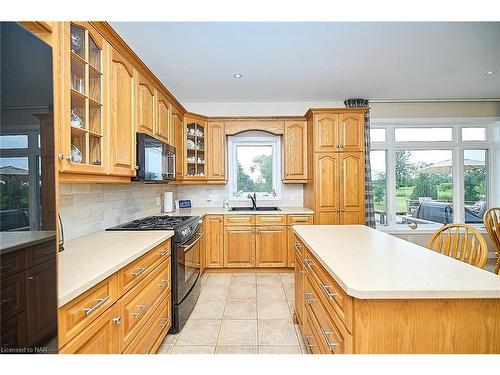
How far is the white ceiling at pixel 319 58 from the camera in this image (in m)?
2.39

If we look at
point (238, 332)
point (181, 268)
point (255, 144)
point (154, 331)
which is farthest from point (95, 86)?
point (255, 144)

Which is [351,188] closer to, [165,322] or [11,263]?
[165,322]

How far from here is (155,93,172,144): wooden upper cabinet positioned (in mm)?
2850

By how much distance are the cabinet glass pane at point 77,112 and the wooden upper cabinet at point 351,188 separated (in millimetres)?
3224

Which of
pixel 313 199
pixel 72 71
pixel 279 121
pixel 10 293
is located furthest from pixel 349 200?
pixel 10 293

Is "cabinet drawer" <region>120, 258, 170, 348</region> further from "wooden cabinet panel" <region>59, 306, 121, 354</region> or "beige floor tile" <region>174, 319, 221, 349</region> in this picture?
"beige floor tile" <region>174, 319, 221, 349</region>

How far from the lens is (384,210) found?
462 cm

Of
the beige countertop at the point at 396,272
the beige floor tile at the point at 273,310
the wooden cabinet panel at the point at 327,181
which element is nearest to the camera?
the beige countertop at the point at 396,272

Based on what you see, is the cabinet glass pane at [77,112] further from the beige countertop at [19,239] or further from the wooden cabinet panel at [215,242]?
the wooden cabinet panel at [215,242]

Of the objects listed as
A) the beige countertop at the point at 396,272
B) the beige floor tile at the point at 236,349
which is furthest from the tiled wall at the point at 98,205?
the beige countertop at the point at 396,272

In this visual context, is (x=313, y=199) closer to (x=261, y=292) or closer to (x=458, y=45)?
(x=261, y=292)

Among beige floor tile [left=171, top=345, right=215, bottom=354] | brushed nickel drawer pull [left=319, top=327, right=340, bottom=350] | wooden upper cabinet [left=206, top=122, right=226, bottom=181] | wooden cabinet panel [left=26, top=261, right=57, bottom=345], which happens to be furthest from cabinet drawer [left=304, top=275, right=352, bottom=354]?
wooden upper cabinet [left=206, top=122, right=226, bottom=181]

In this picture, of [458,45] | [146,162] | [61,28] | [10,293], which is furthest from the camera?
[458,45]

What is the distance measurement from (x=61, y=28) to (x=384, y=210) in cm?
477
